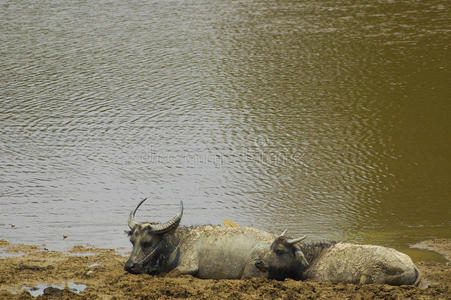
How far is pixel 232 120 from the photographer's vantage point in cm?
1856

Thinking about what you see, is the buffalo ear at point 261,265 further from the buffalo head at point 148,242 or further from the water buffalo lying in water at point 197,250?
the buffalo head at point 148,242

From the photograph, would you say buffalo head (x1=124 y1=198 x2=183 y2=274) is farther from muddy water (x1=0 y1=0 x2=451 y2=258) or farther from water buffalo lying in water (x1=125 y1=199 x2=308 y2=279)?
muddy water (x1=0 y1=0 x2=451 y2=258)

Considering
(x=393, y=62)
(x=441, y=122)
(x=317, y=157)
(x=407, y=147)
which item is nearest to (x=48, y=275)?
(x=317, y=157)

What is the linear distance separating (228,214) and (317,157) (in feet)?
12.0

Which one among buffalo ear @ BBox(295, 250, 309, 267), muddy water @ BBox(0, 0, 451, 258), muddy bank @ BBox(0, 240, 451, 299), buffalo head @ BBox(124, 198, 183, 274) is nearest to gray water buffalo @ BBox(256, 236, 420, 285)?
buffalo ear @ BBox(295, 250, 309, 267)

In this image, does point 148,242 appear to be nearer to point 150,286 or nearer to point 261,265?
point 150,286

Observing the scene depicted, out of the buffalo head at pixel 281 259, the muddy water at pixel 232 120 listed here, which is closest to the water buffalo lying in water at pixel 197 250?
the buffalo head at pixel 281 259

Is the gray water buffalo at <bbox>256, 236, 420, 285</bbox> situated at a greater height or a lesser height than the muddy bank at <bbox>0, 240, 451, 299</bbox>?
greater

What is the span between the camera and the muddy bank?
8.38 m

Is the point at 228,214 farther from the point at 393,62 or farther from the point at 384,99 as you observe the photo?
the point at 393,62

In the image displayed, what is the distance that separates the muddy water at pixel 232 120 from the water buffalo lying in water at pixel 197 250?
1.98 m

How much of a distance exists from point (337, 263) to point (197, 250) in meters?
1.98

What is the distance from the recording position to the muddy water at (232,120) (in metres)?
13.1

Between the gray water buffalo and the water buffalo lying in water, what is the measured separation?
0.86 feet
